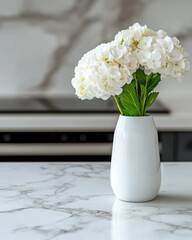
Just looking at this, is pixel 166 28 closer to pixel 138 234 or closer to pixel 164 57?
pixel 164 57

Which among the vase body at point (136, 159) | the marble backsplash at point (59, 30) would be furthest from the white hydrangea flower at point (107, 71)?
the marble backsplash at point (59, 30)

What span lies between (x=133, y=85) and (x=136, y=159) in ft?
0.54

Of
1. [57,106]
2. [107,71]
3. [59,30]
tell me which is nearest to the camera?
[107,71]

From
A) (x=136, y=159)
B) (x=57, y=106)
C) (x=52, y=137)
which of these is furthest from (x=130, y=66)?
(x=57, y=106)

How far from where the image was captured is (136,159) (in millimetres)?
1093

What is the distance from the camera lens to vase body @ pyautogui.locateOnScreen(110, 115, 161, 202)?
3.59 feet

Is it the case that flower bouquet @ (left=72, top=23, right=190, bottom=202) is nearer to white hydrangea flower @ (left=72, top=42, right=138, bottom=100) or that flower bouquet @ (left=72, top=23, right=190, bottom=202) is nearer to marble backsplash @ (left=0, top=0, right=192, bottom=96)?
white hydrangea flower @ (left=72, top=42, right=138, bottom=100)

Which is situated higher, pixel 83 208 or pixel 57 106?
pixel 57 106

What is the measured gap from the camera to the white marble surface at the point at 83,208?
3.07 ft

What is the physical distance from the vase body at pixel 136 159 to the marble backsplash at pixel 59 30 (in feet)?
5.33

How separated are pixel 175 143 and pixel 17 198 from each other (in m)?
1.07

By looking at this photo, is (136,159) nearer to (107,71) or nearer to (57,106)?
(107,71)

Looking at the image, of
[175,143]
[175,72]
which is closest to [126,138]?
[175,72]

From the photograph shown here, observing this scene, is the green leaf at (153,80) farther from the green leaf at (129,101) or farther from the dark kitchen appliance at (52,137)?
the dark kitchen appliance at (52,137)
